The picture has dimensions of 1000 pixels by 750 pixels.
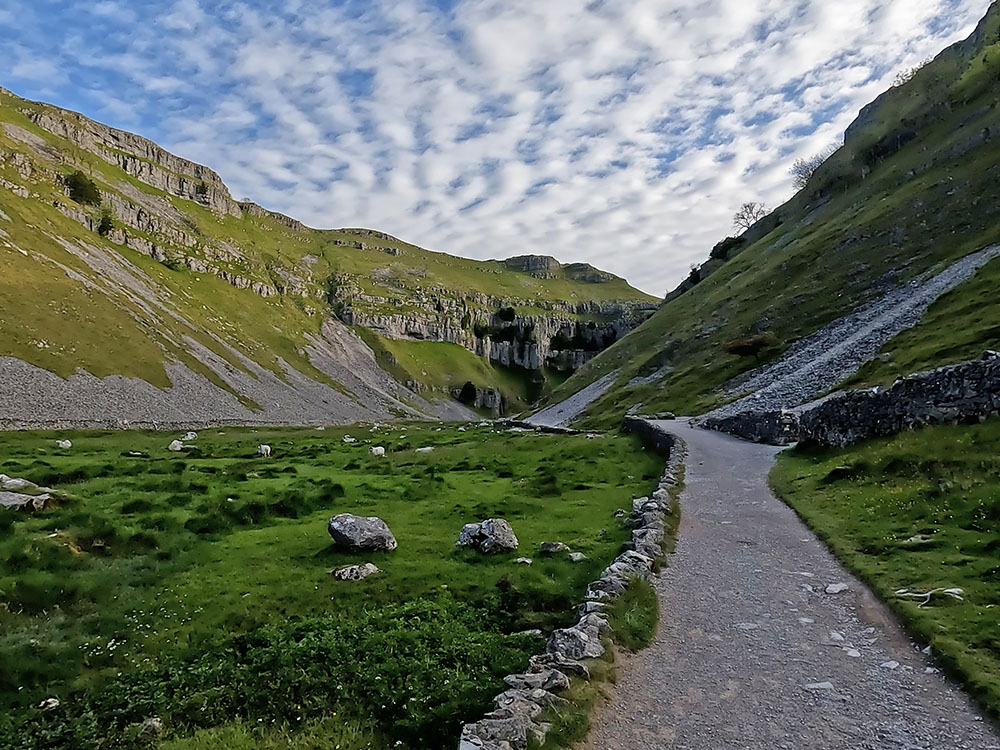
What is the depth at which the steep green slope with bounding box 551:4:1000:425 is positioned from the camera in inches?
2598

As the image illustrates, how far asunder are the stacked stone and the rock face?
3806mm

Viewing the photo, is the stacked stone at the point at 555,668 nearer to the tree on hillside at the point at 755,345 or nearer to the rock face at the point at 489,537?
the rock face at the point at 489,537

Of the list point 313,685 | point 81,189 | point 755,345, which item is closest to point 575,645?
point 313,685

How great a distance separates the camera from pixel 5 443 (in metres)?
50.0

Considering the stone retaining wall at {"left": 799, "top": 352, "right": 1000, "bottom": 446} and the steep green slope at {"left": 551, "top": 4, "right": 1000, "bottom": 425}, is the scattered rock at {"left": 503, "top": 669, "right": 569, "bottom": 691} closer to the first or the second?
the stone retaining wall at {"left": 799, "top": 352, "right": 1000, "bottom": 446}

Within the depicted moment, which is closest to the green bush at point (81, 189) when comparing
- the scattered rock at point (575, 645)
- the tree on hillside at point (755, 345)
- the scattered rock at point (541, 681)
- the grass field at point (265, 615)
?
the grass field at point (265, 615)

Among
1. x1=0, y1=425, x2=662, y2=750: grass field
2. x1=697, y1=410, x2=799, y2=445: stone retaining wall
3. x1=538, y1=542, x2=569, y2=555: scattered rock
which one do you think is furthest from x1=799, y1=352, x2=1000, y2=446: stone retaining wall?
x1=538, y1=542, x2=569, y2=555: scattered rock

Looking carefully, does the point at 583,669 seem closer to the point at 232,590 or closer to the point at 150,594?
the point at 232,590

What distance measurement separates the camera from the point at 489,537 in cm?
1731

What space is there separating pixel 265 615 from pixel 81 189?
186764mm

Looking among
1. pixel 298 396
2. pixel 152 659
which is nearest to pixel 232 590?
pixel 152 659

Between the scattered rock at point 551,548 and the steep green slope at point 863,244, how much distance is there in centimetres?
3406

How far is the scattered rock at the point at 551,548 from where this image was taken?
16797 mm

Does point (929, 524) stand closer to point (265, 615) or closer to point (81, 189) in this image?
point (265, 615)
